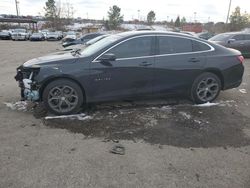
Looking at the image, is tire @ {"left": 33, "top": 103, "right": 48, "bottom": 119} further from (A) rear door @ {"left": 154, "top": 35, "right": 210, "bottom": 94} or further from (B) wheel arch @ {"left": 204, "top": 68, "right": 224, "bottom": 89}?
(B) wheel arch @ {"left": 204, "top": 68, "right": 224, "bottom": 89}

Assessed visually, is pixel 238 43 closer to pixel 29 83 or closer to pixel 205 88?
pixel 205 88

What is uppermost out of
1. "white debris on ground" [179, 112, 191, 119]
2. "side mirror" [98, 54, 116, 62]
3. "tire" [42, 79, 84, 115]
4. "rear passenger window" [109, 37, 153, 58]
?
"rear passenger window" [109, 37, 153, 58]

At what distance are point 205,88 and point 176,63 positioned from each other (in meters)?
1.00

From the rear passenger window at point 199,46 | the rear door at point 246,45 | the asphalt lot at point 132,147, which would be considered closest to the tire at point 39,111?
the asphalt lot at point 132,147

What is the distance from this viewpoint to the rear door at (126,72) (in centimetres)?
583

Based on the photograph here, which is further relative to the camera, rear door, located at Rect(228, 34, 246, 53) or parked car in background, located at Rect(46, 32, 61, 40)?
parked car in background, located at Rect(46, 32, 61, 40)

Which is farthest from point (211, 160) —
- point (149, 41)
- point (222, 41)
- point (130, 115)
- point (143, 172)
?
point (222, 41)

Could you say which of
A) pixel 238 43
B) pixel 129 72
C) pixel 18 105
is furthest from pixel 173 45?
pixel 238 43

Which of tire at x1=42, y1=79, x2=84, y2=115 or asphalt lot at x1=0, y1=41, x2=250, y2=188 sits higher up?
tire at x1=42, y1=79, x2=84, y2=115

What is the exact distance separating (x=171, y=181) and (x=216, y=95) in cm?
378

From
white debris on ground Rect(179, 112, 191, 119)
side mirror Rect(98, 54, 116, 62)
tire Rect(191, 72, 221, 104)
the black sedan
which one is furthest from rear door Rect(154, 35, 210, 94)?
side mirror Rect(98, 54, 116, 62)

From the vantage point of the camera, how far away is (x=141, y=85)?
613 cm

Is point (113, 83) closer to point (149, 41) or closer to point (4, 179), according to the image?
point (149, 41)

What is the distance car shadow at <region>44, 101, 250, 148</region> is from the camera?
15.8ft
